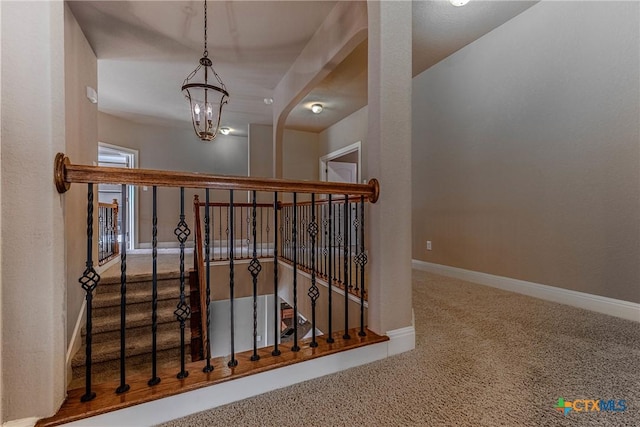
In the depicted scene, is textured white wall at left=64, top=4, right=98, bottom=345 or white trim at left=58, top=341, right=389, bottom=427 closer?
white trim at left=58, top=341, right=389, bottom=427

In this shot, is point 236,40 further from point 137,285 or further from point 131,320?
point 131,320

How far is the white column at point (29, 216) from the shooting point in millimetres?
932

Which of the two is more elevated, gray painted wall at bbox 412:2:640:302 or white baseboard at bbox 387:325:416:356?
gray painted wall at bbox 412:2:640:302

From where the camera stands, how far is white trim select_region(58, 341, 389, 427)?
105cm

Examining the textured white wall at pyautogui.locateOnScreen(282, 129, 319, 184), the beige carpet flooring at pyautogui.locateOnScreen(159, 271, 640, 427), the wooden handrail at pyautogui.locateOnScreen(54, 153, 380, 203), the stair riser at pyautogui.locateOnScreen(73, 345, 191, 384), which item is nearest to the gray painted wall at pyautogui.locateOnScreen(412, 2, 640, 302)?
the beige carpet flooring at pyautogui.locateOnScreen(159, 271, 640, 427)

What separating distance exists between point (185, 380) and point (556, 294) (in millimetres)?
2943

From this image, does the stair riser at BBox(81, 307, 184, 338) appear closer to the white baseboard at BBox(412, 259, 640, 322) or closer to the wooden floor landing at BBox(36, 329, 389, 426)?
the wooden floor landing at BBox(36, 329, 389, 426)

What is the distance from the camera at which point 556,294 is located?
8.03 ft

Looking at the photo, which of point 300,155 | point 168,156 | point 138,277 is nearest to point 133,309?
point 138,277

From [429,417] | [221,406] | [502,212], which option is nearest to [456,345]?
[429,417]

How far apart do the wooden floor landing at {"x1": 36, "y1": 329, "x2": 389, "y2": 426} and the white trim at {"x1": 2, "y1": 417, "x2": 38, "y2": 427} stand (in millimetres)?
Answer: 21

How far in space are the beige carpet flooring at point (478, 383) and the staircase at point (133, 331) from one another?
171 centimetres

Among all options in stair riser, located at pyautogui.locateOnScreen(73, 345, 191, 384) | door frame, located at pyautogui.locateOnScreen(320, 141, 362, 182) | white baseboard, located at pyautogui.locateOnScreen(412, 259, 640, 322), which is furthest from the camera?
door frame, located at pyautogui.locateOnScreen(320, 141, 362, 182)

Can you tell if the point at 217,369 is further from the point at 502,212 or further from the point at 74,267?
the point at 502,212
